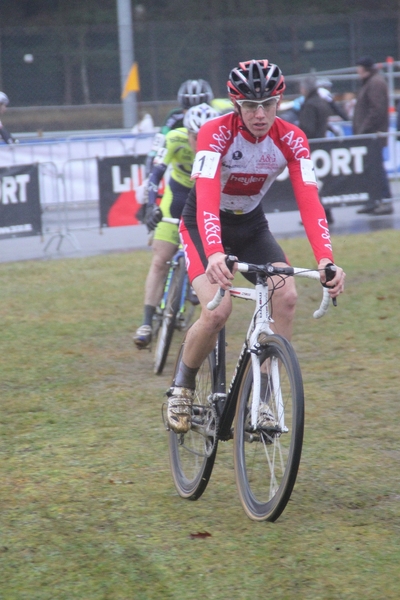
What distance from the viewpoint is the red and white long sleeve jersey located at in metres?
4.30

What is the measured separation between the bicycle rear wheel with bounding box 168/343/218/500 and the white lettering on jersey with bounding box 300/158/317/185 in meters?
0.98

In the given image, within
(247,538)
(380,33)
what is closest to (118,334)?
(247,538)

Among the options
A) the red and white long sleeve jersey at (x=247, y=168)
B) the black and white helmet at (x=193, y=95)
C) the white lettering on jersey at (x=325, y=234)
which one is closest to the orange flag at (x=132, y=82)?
the black and white helmet at (x=193, y=95)

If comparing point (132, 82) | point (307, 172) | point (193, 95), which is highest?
point (132, 82)

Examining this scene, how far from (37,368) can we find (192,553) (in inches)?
148

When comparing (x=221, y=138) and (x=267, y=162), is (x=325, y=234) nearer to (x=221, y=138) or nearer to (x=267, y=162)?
(x=267, y=162)

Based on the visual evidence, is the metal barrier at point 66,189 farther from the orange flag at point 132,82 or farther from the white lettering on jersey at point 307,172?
the white lettering on jersey at point 307,172

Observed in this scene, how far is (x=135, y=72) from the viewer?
23.4 metres

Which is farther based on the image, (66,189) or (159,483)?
(66,189)

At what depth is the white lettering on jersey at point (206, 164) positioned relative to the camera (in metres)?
4.36

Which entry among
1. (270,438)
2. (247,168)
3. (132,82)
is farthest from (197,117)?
(132,82)

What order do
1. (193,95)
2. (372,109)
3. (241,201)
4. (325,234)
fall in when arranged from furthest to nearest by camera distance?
(372,109), (193,95), (241,201), (325,234)

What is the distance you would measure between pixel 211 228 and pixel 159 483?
1441 millimetres

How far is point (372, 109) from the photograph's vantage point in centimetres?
1488
